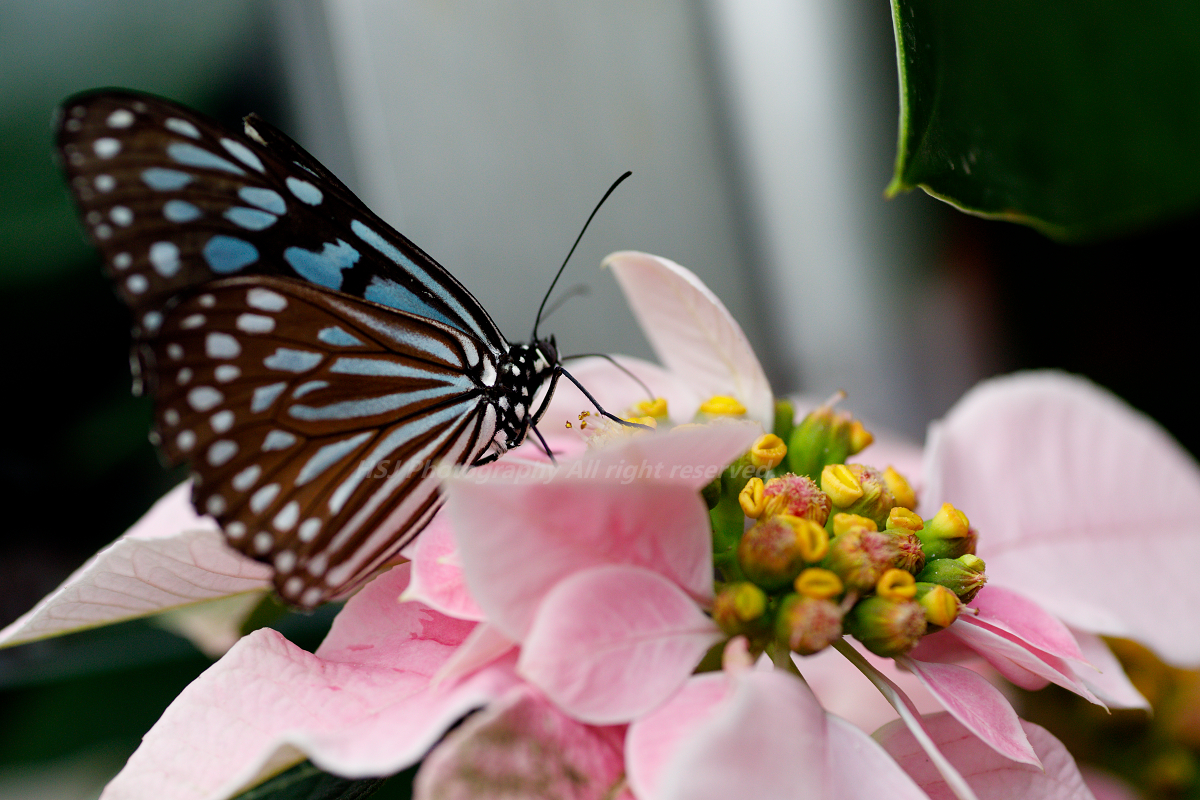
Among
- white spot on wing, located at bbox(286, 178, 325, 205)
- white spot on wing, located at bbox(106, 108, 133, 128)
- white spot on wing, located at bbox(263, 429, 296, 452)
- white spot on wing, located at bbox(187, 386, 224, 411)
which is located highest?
white spot on wing, located at bbox(106, 108, 133, 128)

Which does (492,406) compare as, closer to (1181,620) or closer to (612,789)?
(612,789)

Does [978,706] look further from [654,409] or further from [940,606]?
[654,409]

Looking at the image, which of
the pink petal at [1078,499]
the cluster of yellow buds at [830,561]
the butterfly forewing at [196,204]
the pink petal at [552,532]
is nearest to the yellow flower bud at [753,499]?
the cluster of yellow buds at [830,561]

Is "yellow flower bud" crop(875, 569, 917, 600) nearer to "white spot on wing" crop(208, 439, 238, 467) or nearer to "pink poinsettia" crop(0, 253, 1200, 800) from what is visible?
"pink poinsettia" crop(0, 253, 1200, 800)

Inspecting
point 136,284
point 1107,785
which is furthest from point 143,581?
point 1107,785

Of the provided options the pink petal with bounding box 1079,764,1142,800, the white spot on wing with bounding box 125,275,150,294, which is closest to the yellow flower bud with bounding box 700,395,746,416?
the white spot on wing with bounding box 125,275,150,294

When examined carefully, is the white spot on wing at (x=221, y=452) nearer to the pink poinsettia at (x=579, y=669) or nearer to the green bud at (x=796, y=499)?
the pink poinsettia at (x=579, y=669)
